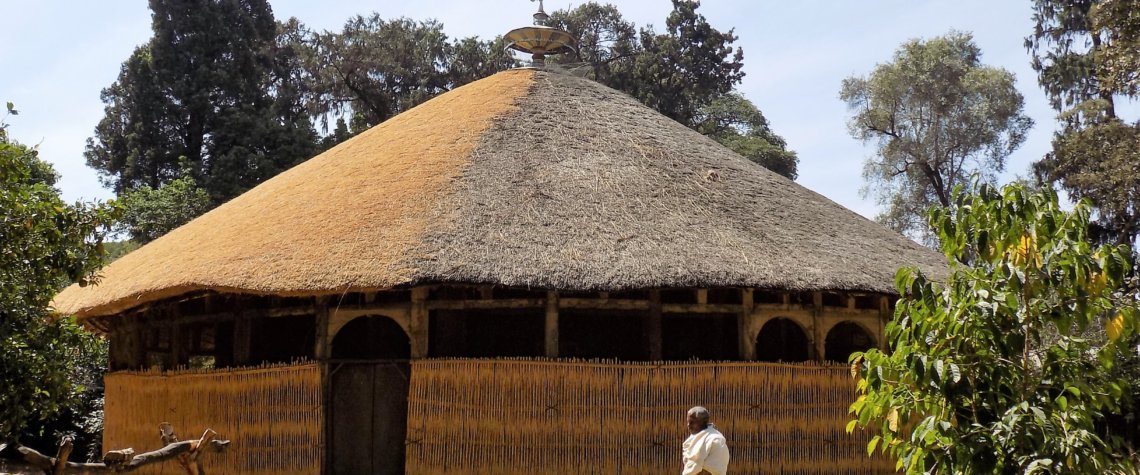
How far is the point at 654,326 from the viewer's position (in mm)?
12609

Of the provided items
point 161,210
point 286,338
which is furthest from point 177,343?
point 161,210

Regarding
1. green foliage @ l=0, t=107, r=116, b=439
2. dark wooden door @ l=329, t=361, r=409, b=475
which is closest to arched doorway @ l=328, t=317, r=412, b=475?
dark wooden door @ l=329, t=361, r=409, b=475

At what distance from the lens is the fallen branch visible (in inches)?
312

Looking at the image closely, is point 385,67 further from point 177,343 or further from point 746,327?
point 746,327

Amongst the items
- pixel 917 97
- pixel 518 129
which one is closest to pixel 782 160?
pixel 917 97

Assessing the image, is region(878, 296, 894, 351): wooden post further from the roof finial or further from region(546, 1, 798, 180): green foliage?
region(546, 1, 798, 180): green foliage

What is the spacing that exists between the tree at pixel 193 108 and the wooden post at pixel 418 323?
798 inches

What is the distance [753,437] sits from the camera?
1245 cm

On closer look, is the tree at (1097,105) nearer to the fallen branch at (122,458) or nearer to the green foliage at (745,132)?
the green foliage at (745,132)

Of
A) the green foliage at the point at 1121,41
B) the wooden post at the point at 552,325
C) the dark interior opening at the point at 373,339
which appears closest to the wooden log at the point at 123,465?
the wooden post at the point at 552,325

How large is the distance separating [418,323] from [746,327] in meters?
3.64

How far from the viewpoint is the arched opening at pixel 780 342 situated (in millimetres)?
14844

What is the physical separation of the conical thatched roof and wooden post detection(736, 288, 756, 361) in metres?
0.58

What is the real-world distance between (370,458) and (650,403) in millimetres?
3222
